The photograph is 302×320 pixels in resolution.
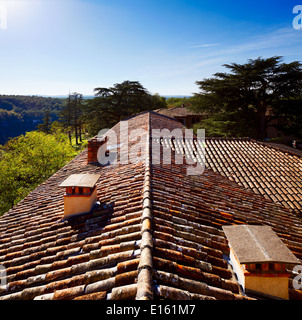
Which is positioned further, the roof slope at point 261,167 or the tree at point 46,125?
the tree at point 46,125

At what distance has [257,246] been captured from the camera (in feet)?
8.14

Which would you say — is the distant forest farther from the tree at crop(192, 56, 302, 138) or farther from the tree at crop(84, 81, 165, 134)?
the tree at crop(192, 56, 302, 138)

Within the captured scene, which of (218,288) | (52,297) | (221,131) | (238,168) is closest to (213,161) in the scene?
(238,168)

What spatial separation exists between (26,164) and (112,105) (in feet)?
37.8

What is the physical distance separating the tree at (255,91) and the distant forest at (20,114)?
5727 centimetres

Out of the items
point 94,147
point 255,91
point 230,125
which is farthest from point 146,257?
point 255,91

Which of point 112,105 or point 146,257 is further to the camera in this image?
point 112,105

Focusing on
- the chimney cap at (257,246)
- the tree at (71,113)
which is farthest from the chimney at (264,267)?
the tree at (71,113)

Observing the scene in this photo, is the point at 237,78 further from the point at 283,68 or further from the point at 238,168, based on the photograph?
the point at 238,168

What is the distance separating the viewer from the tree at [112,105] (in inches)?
1003

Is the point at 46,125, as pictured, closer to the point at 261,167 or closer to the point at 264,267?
the point at 261,167

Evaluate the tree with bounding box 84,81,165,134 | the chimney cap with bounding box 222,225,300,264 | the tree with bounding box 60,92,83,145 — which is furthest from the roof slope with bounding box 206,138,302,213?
the tree with bounding box 60,92,83,145

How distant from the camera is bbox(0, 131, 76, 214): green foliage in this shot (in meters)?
17.3

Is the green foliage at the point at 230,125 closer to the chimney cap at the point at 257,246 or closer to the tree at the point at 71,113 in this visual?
the chimney cap at the point at 257,246
